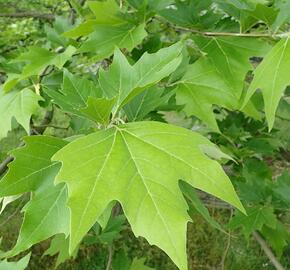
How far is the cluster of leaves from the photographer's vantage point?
0.65m

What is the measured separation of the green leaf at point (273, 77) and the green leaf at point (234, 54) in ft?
0.44

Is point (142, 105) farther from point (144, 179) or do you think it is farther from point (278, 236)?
point (278, 236)

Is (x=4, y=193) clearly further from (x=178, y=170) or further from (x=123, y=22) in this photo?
(x=123, y=22)

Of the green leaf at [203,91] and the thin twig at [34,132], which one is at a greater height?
the green leaf at [203,91]

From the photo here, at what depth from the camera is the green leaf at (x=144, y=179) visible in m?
0.62

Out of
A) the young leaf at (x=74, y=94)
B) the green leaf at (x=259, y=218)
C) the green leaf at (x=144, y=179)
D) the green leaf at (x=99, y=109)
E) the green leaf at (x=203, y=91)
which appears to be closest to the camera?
the green leaf at (x=144, y=179)

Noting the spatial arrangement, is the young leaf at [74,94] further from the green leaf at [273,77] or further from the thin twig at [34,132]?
the thin twig at [34,132]

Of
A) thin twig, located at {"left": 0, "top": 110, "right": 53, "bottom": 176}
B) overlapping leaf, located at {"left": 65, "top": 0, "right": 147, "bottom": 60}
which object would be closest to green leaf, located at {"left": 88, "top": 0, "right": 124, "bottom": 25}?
overlapping leaf, located at {"left": 65, "top": 0, "right": 147, "bottom": 60}

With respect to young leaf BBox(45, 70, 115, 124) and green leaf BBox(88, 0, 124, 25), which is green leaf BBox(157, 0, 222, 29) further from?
young leaf BBox(45, 70, 115, 124)

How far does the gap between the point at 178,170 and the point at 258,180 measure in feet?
3.21

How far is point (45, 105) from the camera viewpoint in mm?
1316

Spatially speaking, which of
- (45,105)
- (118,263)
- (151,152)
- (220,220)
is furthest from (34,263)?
(151,152)

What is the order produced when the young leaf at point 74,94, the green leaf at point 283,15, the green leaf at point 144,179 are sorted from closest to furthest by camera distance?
1. the green leaf at point 144,179
2. the young leaf at point 74,94
3. the green leaf at point 283,15

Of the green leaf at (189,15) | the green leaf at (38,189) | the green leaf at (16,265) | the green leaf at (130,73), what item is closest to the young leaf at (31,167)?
the green leaf at (38,189)
